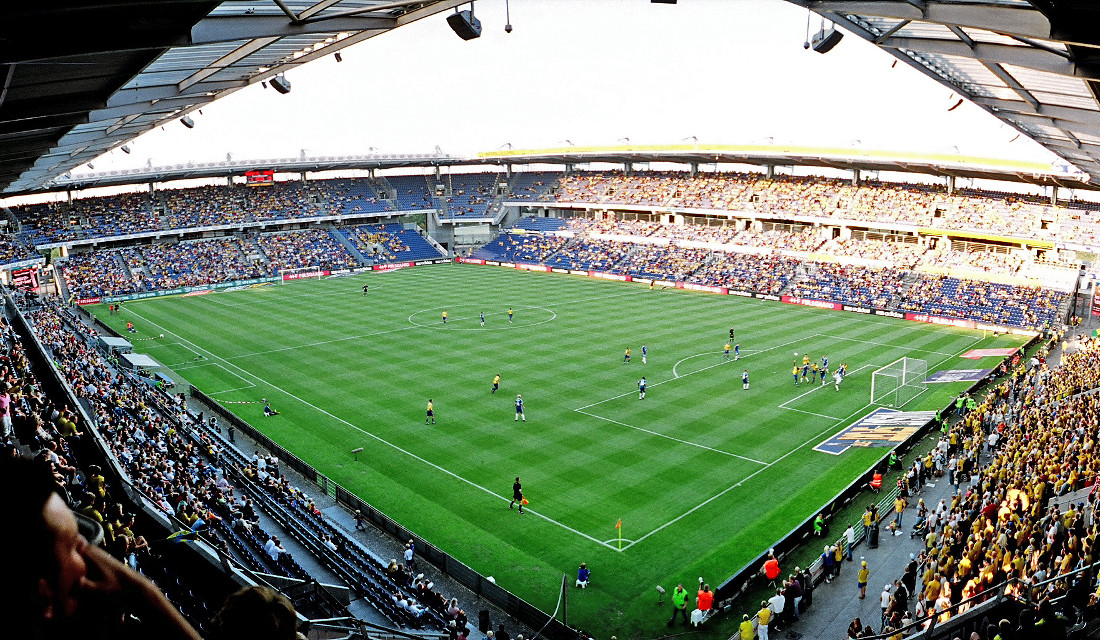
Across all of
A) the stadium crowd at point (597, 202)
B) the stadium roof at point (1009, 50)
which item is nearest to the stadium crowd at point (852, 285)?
the stadium crowd at point (597, 202)

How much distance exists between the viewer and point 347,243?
293 feet

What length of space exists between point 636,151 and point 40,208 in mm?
64043

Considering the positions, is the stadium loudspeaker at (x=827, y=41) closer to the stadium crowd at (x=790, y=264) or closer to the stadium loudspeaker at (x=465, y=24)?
the stadium loudspeaker at (x=465, y=24)

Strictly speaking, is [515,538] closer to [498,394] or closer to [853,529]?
[853,529]

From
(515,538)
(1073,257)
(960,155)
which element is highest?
(960,155)

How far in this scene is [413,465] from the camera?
1087 inches

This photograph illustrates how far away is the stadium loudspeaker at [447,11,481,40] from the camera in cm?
1371

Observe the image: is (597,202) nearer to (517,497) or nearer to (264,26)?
(517,497)

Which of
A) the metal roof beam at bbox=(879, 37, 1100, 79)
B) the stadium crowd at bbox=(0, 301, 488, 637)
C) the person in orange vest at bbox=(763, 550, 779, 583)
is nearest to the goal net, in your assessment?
the person in orange vest at bbox=(763, 550, 779, 583)

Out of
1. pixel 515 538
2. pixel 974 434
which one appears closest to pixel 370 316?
pixel 515 538

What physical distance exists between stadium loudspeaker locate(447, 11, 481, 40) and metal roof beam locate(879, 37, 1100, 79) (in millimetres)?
7043

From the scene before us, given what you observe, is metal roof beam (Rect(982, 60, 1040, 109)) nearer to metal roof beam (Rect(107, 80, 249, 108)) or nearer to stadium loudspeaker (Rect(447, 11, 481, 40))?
stadium loudspeaker (Rect(447, 11, 481, 40))

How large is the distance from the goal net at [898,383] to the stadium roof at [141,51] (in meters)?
29.6

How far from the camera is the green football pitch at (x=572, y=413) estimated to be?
72.1 feet
